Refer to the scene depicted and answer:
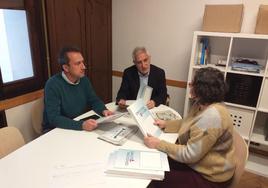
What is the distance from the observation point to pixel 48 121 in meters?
1.84

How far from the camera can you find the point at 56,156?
1277mm

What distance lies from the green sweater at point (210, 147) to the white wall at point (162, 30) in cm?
170

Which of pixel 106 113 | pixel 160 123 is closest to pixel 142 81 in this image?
pixel 106 113

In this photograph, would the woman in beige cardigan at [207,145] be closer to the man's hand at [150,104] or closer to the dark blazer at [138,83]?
the man's hand at [150,104]

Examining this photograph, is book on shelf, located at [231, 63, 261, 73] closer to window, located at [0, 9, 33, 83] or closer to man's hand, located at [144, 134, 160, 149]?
man's hand, located at [144, 134, 160, 149]

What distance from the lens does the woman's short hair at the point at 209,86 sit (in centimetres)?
127

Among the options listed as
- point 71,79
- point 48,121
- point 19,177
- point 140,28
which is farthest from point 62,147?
point 140,28

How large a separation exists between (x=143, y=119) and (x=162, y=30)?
1.79m

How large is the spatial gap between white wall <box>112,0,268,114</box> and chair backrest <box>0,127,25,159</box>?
2122 mm

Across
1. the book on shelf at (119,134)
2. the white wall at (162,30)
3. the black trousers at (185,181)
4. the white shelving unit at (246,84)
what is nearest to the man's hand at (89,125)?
the book on shelf at (119,134)

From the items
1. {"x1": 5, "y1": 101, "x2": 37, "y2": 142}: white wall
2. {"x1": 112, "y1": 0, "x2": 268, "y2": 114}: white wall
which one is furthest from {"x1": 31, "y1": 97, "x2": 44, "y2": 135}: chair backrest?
{"x1": 112, "y1": 0, "x2": 268, "y2": 114}: white wall

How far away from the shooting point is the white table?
1.08 m

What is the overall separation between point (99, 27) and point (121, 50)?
498mm

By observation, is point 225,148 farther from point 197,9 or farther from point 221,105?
point 197,9
